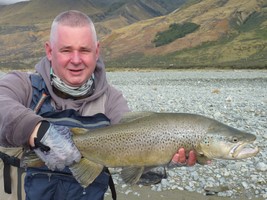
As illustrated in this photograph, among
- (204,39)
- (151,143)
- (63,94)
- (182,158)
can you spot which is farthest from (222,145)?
(204,39)

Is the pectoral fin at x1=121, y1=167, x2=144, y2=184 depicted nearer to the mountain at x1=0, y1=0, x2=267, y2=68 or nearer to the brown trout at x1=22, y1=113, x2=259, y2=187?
the brown trout at x1=22, y1=113, x2=259, y2=187

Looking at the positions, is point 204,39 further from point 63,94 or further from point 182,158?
point 63,94

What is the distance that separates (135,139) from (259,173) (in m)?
4.31

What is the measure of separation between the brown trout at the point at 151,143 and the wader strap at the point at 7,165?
496mm

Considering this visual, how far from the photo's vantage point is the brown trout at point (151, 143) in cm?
312

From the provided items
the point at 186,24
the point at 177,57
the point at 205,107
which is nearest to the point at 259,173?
the point at 205,107

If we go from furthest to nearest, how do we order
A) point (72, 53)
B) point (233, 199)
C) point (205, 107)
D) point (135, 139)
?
point (205, 107), point (233, 199), point (135, 139), point (72, 53)

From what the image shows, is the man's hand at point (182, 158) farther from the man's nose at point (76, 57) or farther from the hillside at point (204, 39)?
the hillside at point (204, 39)

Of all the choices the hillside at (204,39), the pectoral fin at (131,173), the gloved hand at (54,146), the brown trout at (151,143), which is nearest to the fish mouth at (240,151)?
the brown trout at (151,143)

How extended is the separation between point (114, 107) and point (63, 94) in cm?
44

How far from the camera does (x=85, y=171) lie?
300 centimetres

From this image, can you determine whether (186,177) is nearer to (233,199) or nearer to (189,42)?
(233,199)

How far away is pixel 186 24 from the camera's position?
4897 inches

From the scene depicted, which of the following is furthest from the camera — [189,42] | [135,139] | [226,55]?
[189,42]
